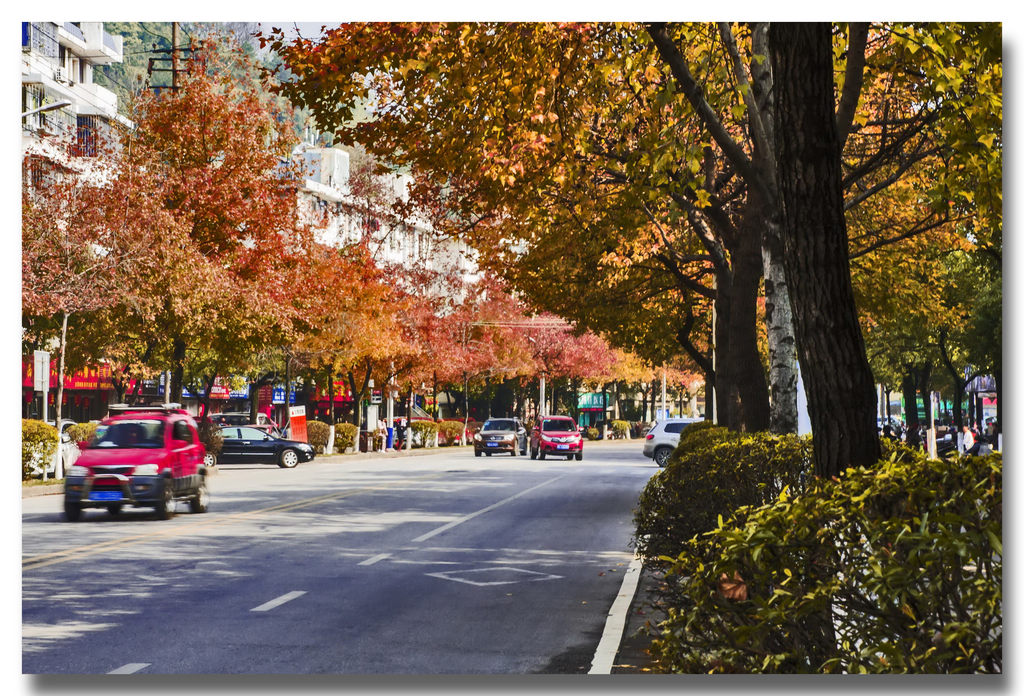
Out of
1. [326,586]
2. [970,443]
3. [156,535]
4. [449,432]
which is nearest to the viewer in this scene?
[970,443]

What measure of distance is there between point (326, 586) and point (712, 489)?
4836 millimetres

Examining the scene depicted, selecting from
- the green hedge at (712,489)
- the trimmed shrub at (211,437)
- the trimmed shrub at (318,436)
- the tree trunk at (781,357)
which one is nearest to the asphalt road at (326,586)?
the green hedge at (712,489)

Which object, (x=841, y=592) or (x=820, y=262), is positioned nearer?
(x=841, y=592)

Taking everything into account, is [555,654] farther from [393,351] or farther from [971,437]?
[393,351]

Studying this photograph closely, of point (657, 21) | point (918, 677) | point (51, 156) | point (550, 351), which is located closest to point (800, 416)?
point (657, 21)

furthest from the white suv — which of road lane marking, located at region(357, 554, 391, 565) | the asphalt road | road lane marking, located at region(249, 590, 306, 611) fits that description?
road lane marking, located at region(249, 590, 306, 611)

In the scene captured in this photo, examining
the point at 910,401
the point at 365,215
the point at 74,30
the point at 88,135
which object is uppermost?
the point at 365,215

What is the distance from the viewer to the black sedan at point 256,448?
42062 mm

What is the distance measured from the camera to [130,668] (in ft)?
28.2

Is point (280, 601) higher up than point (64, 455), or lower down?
lower down

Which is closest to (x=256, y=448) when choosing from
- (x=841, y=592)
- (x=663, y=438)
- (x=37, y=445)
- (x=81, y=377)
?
(x=81, y=377)

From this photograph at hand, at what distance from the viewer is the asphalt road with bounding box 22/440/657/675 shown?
9273 mm

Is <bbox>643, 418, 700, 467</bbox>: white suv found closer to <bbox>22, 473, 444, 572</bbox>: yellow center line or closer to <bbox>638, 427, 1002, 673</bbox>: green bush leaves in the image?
<bbox>22, 473, 444, 572</bbox>: yellow center line

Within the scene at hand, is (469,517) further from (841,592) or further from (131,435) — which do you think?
(841,592)
